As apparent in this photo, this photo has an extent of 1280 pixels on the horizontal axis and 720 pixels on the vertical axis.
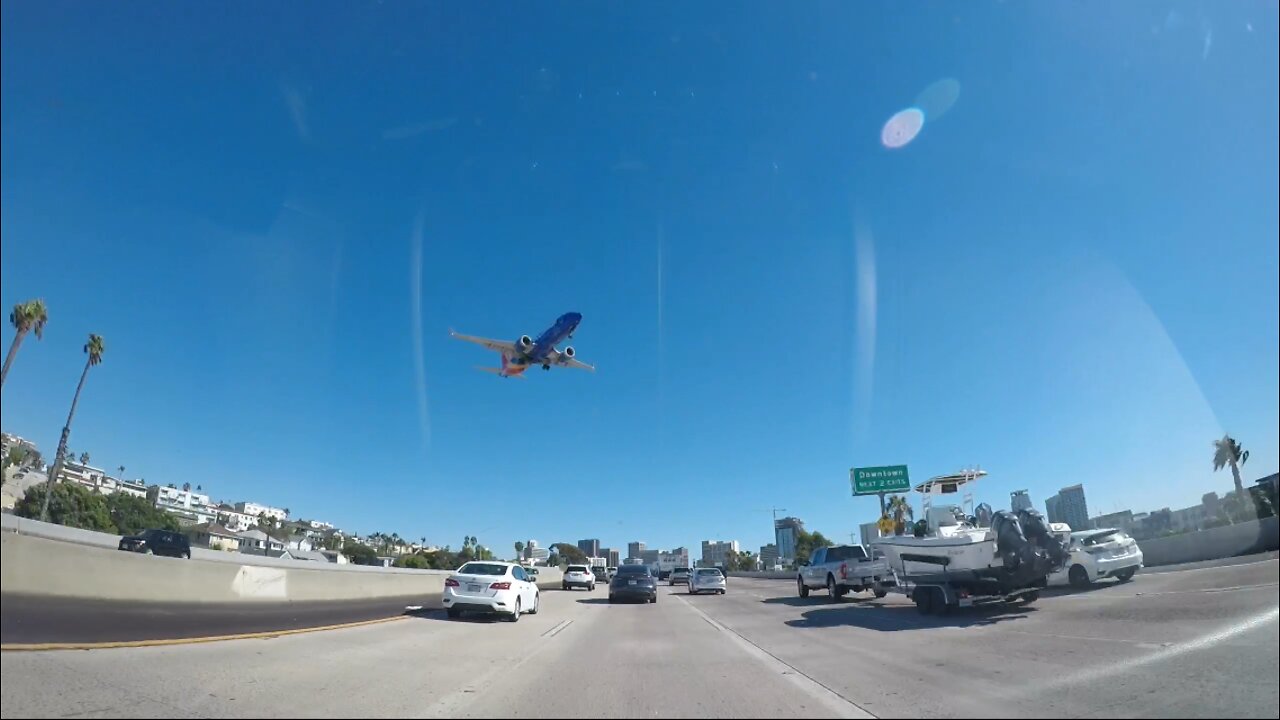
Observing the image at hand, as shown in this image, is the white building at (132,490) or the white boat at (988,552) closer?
the white boat at (988,552)

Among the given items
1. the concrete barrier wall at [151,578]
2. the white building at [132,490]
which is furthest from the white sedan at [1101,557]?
the white building at [132,490]

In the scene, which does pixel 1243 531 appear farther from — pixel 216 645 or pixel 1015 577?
pixel 216 645

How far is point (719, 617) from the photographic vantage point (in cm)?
1925

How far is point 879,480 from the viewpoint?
39.8 m

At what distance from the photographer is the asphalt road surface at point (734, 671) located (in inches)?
252

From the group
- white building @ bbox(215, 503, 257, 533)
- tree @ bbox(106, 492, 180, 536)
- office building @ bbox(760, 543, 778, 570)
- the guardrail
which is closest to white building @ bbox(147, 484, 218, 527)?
white building @ bbox(215, 503, 257, 533)

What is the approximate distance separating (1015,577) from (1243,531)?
10.0 metres

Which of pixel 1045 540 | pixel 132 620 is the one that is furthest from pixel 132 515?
pixel 1045 540

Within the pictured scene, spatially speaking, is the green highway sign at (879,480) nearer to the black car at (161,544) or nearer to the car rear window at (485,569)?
the car rear window at (485,569)

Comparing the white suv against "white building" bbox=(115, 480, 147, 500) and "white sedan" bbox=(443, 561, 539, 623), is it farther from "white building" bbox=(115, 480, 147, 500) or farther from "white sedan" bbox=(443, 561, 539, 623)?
"white building" bbox=(115, 480, 147, 500)

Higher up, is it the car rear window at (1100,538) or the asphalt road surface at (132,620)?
the car rear window at (1100,538)

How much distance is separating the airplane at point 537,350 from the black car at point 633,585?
35.0 ft

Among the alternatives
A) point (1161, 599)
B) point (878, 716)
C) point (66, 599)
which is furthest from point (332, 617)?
point (1161, 599)

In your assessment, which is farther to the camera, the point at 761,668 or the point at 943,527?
the point at 943,527
